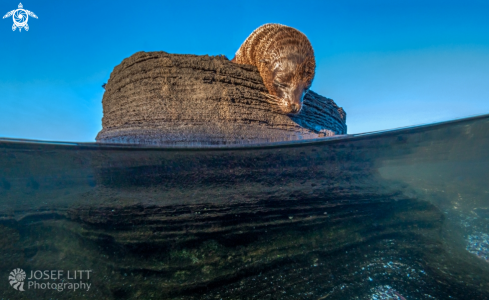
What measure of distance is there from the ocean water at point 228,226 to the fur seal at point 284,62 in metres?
1.47

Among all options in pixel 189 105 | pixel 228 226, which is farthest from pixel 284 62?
pixel 228 226

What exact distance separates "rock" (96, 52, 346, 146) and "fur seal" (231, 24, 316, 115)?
241mm

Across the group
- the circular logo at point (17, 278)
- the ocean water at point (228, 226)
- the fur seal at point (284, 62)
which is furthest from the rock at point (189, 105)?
the circular logo at point (17, 278)

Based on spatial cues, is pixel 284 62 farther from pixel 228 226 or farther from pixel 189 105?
pixel 228 226

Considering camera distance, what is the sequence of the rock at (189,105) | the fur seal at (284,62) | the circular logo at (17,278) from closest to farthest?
the circular logo at (17,278) < the rock at (189,105) < the fur seal at (284,62)

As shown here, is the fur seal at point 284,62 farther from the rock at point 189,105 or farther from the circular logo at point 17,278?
the circular logo at point 17,278

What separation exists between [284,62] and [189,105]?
2.12 meters

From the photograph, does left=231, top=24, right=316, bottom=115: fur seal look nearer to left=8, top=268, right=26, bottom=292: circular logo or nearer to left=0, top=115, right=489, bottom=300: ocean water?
left=0, top=115, right=489, bottom=300: ocean water

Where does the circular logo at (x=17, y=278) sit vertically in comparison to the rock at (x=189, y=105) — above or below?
below

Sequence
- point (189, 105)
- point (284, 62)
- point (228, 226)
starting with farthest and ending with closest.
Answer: point (284, 62), point (189, 105), point (228, 226)

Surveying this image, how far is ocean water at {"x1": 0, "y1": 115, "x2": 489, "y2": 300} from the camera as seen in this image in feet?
6.57

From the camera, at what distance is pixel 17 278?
1930mm

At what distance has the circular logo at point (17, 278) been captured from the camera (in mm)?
1904

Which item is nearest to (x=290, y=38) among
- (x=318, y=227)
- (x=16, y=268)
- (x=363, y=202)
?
(x=363, y=202)
